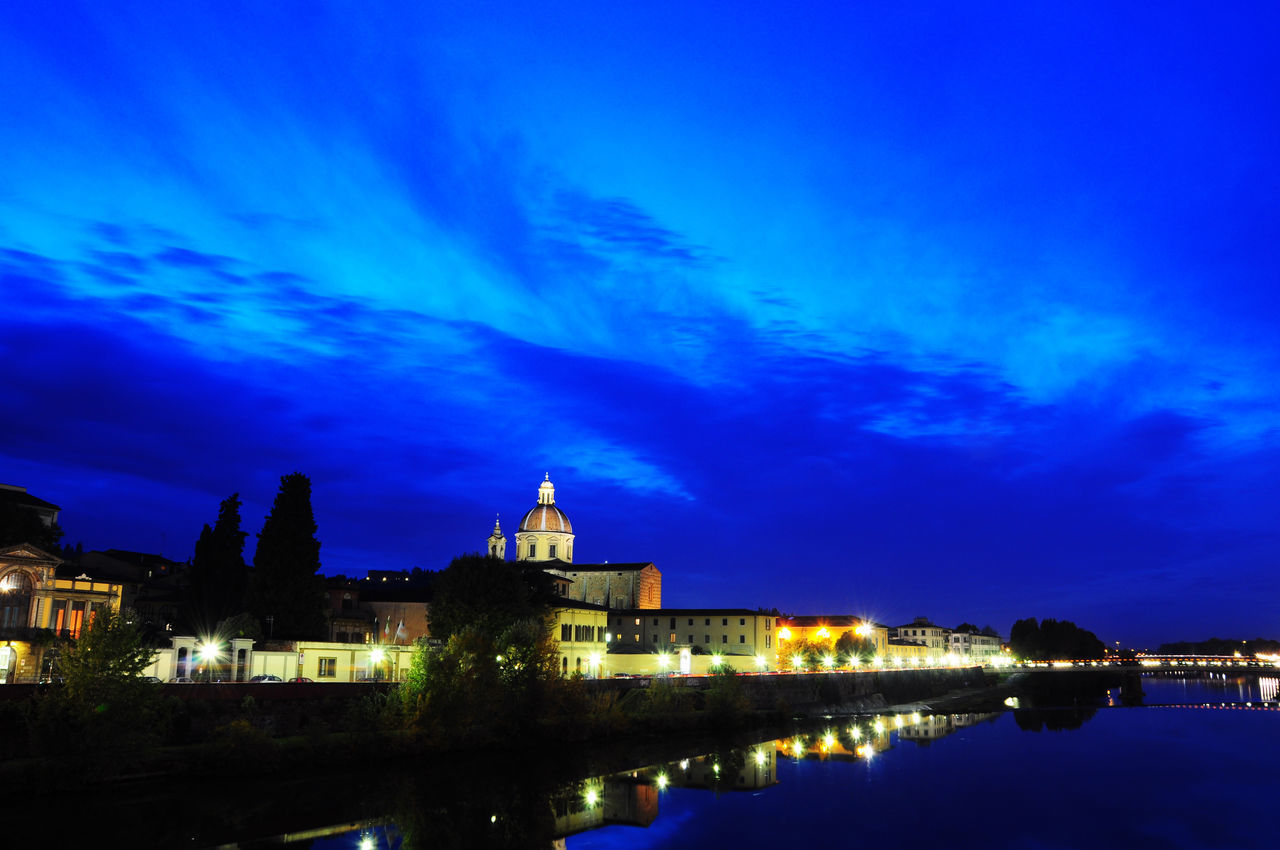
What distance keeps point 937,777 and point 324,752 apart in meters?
27.5

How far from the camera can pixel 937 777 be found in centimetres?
4325

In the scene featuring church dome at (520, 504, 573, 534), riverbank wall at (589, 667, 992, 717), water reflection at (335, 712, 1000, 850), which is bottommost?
water reflection at (335, 712, 1000, 850)

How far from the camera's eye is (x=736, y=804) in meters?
35.7

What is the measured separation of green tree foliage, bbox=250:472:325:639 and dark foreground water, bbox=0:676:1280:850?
21132mm

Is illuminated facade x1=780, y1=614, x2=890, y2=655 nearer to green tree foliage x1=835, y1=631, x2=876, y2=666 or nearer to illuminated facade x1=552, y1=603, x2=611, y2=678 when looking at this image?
green tree foliage x1=835, y1=631, x2=876, y2=666

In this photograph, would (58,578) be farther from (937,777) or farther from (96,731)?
(937,777)

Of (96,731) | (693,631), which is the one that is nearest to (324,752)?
(96,731)

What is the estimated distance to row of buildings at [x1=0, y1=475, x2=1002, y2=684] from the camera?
48719 millimetres

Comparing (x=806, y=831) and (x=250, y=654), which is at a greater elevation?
(x=250, y=654)

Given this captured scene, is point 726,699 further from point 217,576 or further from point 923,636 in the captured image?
point 923,636

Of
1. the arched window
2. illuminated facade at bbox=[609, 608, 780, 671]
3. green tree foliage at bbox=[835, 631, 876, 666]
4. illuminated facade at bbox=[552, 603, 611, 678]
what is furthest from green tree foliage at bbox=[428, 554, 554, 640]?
green tree foliage at bbox=[835, 631, 876, 666]

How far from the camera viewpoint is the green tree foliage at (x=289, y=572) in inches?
2303

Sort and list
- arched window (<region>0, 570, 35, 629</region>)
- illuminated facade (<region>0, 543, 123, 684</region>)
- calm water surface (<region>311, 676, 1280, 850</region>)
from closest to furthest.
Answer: calm water surface (<region>311, 676, 1280, 850</region>) → illuminated facade (<region>0, 543, 123, 684</region>) → arched window (<region>0, 570, 35, 629</region>)

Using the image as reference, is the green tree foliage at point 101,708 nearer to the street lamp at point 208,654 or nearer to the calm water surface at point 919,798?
the calm water surface at point 919,798
